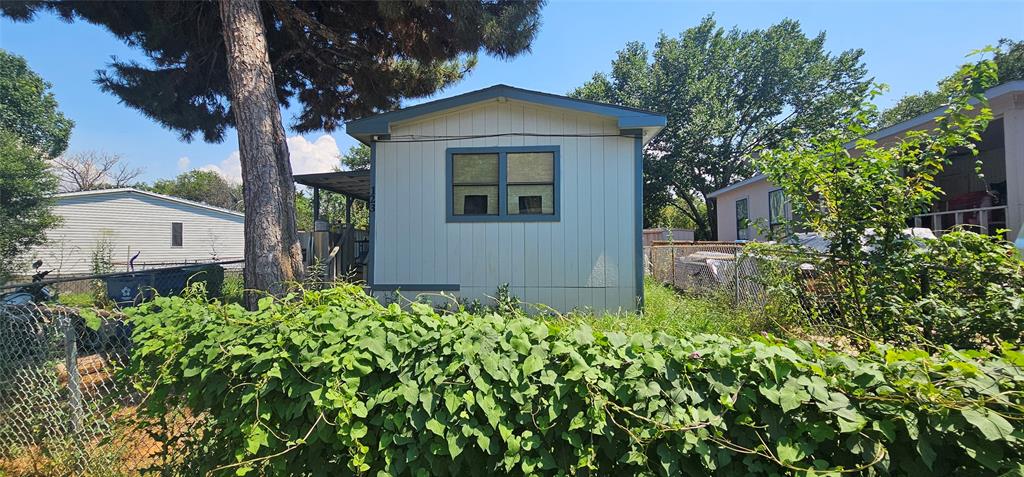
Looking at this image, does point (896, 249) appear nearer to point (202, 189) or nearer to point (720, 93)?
point (720, 93)

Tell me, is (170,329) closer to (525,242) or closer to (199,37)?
(525,242)

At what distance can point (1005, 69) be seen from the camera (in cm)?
1936

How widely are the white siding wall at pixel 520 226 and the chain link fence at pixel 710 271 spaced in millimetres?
1449

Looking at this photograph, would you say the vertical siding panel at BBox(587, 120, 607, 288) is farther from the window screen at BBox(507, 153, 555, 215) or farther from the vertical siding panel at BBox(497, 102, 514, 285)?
the vertical siding panel at BBox(497, 102, 514, 285)

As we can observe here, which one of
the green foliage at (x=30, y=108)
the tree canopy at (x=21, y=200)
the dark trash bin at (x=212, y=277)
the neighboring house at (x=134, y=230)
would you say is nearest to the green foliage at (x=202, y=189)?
the green foliage at (x=30, y=108)

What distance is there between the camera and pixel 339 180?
8305 mm

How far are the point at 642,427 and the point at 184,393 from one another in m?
1.83

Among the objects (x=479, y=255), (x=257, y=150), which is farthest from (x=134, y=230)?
(x=479, y=255)

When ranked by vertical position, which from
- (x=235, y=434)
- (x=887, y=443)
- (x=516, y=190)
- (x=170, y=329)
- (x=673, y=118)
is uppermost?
(x=673, y=118)

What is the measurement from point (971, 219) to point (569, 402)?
10.5 meters

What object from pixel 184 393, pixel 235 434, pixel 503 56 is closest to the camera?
pixel 235 434

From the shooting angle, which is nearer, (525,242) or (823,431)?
(823,431)

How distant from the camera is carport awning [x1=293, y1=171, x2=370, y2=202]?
26.1 feet

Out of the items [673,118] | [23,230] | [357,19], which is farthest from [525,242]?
[673,118]
